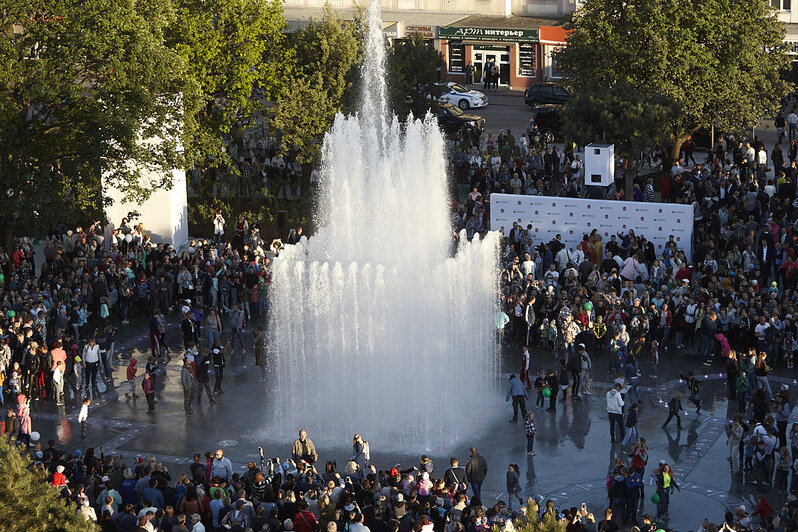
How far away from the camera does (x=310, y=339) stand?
28.7 meters

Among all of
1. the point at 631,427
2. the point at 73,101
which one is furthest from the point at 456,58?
the point at 631,427

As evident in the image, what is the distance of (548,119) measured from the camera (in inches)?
1975

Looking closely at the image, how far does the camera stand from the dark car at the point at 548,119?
4981 cm

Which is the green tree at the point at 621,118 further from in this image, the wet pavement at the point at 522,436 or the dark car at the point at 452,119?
the wet pavement at the point at 522,436

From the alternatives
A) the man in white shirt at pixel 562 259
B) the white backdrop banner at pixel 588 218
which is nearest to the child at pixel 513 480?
the man in white shirt at pixel 562 259

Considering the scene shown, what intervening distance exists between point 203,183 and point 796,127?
69.4ft

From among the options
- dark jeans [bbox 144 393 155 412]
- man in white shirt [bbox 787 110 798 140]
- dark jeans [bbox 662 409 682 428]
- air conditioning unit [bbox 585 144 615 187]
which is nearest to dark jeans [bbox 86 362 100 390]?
dark jeans [bbox 144 393 155 412]

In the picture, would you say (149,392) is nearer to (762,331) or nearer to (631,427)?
(631,427)

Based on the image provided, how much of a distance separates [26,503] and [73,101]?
20980 millimetres

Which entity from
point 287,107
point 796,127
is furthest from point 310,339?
point 796,127

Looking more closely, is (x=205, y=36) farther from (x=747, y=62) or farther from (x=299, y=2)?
(x=299, y=2)

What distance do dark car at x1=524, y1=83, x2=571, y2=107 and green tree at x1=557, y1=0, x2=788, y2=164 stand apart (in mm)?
10070

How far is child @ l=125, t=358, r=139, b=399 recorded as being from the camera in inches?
1114

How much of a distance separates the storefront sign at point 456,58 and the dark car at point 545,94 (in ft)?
23.3
